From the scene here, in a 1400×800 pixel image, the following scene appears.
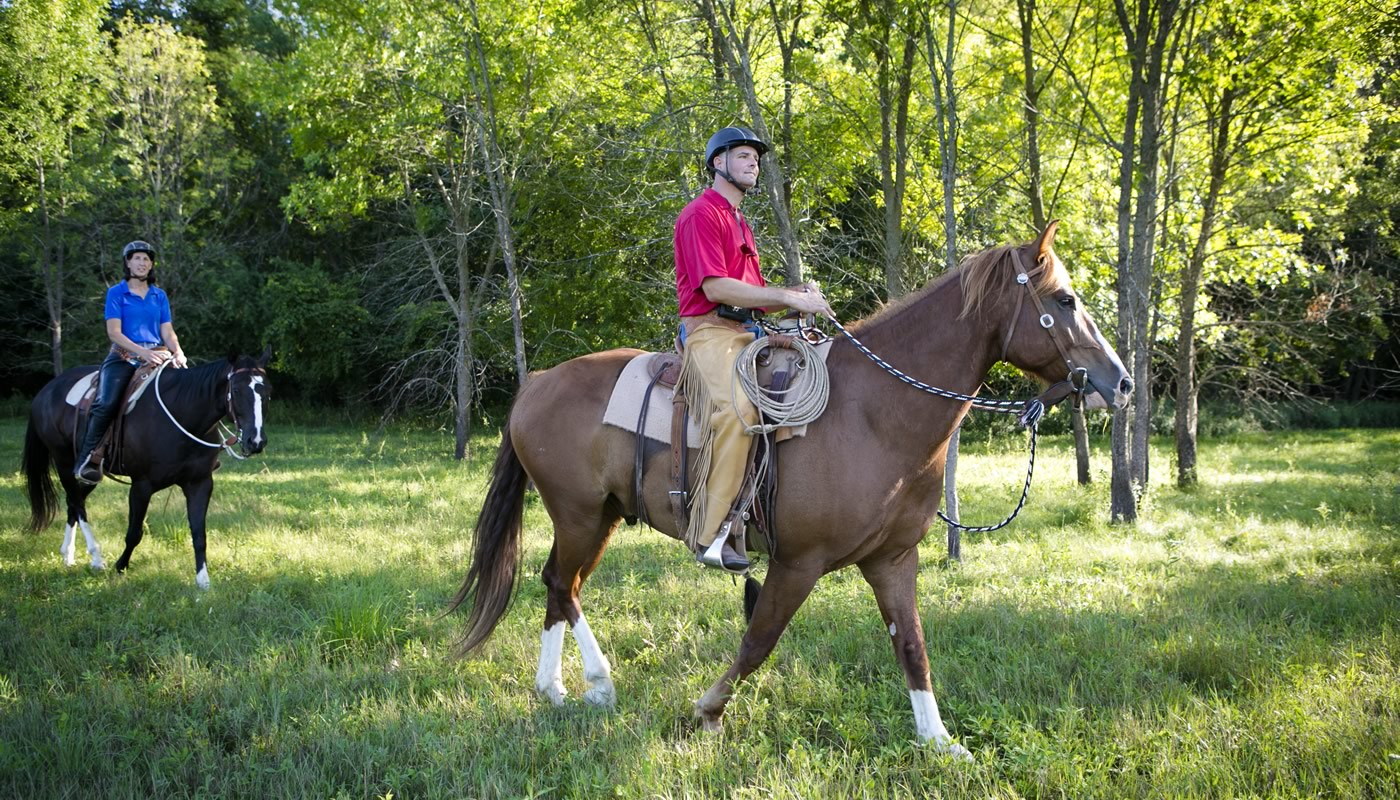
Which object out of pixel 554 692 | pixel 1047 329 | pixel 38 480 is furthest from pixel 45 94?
pixel 1047 329

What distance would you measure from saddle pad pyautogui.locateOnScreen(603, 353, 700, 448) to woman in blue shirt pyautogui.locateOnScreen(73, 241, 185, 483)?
538 centimetres

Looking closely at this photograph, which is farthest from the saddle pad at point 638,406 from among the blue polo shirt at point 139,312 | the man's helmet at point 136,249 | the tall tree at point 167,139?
the tall tree at point 167,139

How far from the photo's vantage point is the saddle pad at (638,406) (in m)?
4.29

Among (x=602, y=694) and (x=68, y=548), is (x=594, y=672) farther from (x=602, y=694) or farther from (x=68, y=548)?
(x=68, y=548)

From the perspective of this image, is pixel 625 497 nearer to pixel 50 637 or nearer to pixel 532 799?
pixel 532 799

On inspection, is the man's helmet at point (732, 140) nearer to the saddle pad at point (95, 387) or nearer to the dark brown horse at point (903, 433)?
the dark brown horse at point (903, 433)

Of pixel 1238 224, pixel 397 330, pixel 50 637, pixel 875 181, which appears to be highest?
pixel 875 181

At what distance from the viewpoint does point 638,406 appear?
14.4 ft

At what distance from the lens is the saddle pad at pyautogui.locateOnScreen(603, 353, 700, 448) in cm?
429

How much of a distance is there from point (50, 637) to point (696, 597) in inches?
169

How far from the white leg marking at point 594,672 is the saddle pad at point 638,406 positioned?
1.26 metres

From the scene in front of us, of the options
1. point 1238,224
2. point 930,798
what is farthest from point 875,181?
point 930,798

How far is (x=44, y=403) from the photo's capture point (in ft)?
27.2

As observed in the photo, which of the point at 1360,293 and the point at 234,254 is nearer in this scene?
the point at 1360,293
